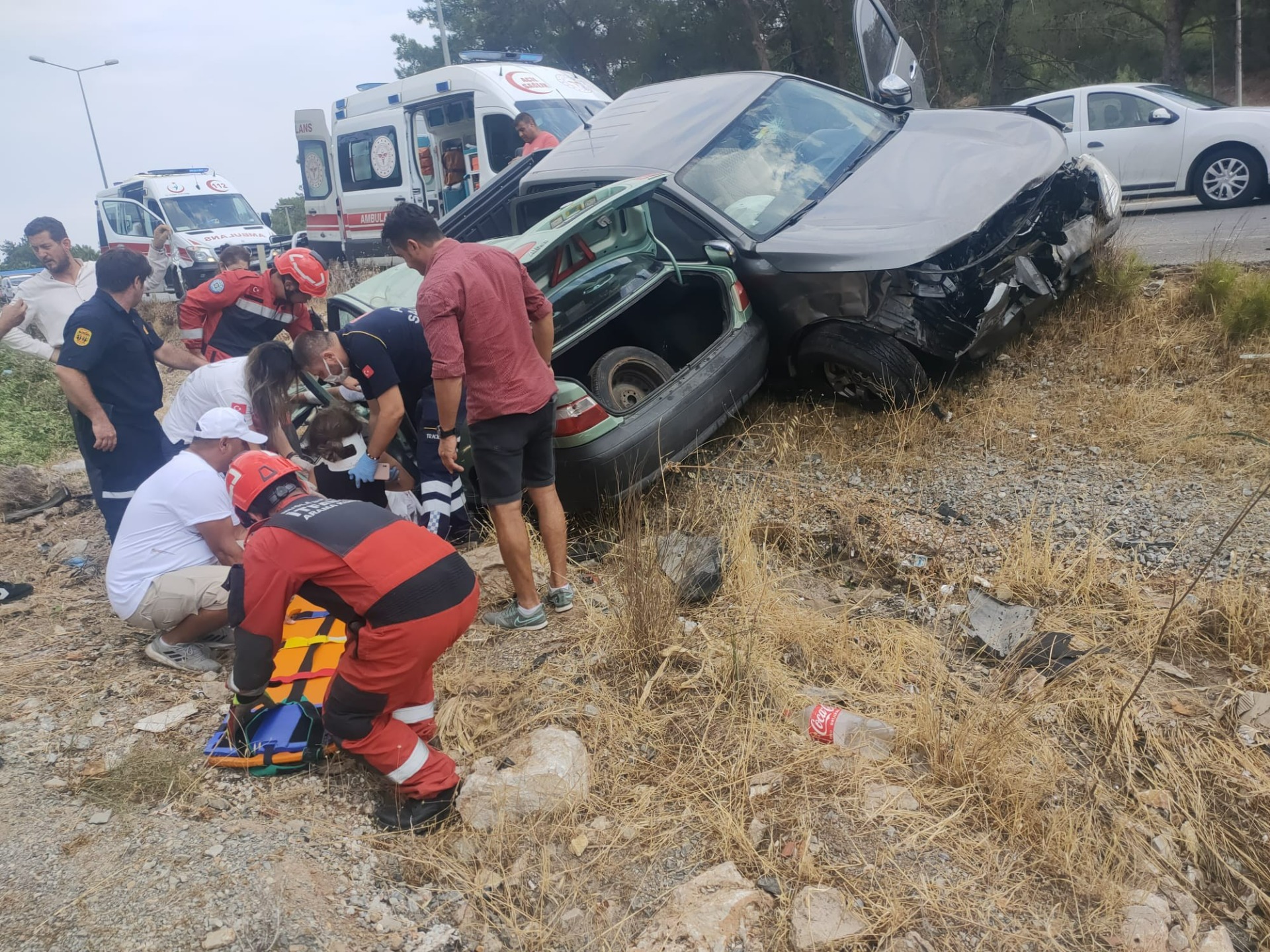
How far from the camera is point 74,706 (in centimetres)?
313

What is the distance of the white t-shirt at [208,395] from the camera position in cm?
394

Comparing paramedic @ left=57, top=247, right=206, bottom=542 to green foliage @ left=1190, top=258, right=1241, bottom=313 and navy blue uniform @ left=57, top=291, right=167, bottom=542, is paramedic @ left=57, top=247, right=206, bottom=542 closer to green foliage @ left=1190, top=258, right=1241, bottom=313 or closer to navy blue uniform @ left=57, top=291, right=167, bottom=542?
navy blue uniform @ left=57, top=291, right=167, bottom=542

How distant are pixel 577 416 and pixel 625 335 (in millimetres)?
1517

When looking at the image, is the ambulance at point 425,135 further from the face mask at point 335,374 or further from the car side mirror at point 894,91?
the face mask at point 335,374

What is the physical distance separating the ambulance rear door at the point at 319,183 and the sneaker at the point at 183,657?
982cm

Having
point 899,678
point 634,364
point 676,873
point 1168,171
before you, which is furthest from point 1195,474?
point 1168,171

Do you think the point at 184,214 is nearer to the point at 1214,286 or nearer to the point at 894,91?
the point at 894,91

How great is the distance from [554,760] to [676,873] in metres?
0.53

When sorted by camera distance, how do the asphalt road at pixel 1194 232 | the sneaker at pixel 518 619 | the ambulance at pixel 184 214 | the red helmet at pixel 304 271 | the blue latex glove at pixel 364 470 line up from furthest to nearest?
the ambulance at pixel 184 214 < the asphalt road at pixel 1194 232 < the red helmet at pixel 304 271 < the blue latex glove at pixel 364 470 < the sneaker at pixel 518 619

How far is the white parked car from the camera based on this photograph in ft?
26.2

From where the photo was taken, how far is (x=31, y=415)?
309 inches

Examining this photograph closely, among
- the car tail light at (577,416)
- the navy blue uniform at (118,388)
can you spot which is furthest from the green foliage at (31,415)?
the car tail light at (577,416)

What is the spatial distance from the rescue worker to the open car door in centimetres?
329

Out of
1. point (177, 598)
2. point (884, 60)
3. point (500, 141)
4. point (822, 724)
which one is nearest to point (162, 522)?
point (177, 598)
